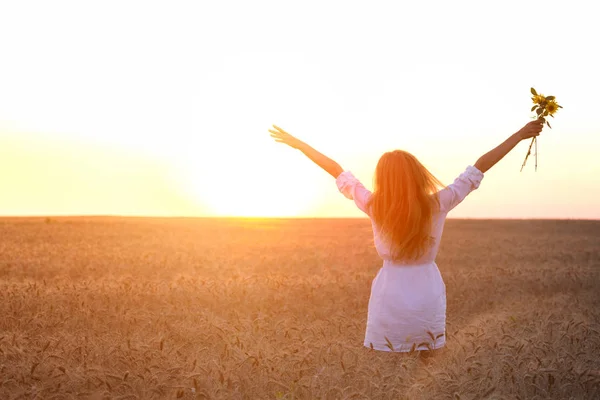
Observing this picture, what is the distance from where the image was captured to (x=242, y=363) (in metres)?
5.77

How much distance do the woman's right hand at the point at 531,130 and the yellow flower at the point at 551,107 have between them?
348 mm

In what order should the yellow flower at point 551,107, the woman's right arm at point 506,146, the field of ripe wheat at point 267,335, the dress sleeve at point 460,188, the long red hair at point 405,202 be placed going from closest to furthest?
1. the field of ripe wheat at point 267,335
2. the long red hair at point 405,202
3. the dress sleeve at point 460,188
4. the woman's right arm at point 506,146
5. the yellow flower at point 551,107

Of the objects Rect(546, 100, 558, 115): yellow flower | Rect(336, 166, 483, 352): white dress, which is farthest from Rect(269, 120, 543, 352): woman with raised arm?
Rect(546, 100, 558, 115): yellow flower

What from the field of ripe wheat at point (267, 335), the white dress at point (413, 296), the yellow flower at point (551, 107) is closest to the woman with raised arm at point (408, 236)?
the white dress at point (413, 296)

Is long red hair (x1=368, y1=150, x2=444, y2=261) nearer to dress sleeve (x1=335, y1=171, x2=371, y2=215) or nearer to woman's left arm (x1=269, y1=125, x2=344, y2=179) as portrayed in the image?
dress sleeve (x1=335, y1=171, x2=371, y2=215)

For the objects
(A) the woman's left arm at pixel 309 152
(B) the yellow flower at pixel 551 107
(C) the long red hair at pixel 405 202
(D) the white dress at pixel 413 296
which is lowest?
(D) the white dress at pixel 413 296

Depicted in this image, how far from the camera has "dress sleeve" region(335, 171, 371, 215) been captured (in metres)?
6.02

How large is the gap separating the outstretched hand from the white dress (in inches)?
26.7

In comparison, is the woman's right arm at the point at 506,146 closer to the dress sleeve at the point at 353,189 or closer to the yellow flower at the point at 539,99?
the yellow flower at the point at 539,99

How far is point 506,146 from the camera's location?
6.10 m

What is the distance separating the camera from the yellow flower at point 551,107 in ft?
22.0

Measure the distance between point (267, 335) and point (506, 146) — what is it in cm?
327

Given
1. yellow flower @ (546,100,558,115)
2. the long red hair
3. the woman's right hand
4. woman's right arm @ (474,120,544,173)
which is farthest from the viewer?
yellow flower @ (546,100,558,115)

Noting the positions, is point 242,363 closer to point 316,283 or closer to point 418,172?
point 418,172
